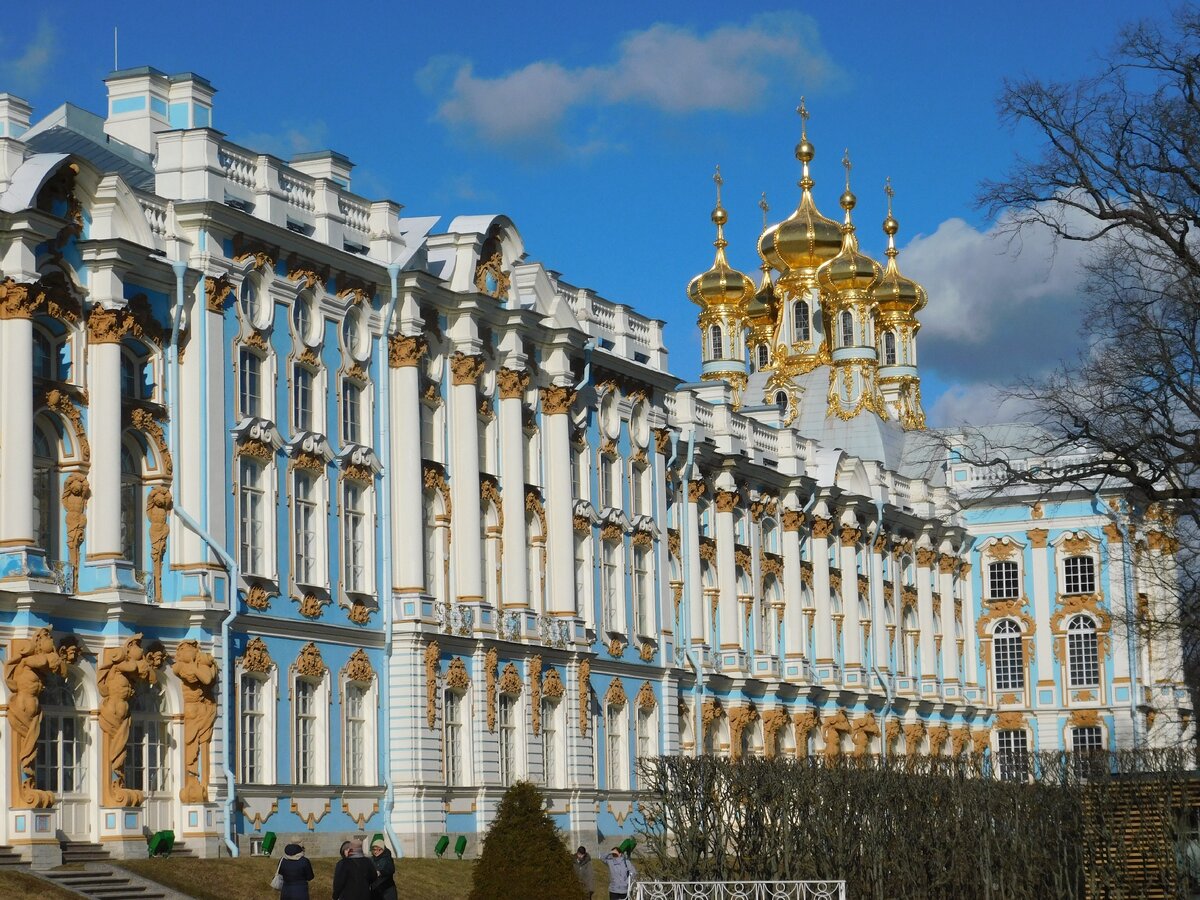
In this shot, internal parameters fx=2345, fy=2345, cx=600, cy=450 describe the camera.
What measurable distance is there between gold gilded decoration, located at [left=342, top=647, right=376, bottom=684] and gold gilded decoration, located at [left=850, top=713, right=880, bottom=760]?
2510 centimetres

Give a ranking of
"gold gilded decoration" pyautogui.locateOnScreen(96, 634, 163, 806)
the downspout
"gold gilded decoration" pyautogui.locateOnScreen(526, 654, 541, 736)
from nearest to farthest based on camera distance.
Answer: "gold gilded decoration" pyautogui.locateOnScreen(96, 634, 163, 806)
"gold gilded decoration" pyautogui.locateOnScreen(526, 654, 541, 736)
the downspout

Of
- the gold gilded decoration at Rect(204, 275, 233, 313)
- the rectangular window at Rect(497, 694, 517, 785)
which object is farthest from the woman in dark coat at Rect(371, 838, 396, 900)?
the rectangular window at Rect(497, 694, 517, 785)

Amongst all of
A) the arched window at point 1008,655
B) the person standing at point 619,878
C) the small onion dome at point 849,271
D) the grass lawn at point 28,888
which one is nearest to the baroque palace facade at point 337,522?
the grass lawn at point 28,888

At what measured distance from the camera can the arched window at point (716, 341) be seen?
80312 millimetres

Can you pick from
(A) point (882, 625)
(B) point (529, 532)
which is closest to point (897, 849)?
(B) point (529, 532)

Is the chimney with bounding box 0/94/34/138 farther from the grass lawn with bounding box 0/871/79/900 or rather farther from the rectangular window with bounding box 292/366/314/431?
the grass lawn with bounding box 0/871/79/900

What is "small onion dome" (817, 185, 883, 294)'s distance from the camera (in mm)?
77188

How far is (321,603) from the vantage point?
36.9m

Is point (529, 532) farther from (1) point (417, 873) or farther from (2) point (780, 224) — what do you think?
(2) point (780, 224)

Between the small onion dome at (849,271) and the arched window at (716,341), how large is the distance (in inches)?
159

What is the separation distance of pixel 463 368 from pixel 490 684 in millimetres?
5525

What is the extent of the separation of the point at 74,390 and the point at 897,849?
1305cm

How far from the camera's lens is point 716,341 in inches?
3179

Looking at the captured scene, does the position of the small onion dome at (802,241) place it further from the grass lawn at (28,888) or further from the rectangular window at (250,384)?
the grass lawn at (28,888)
